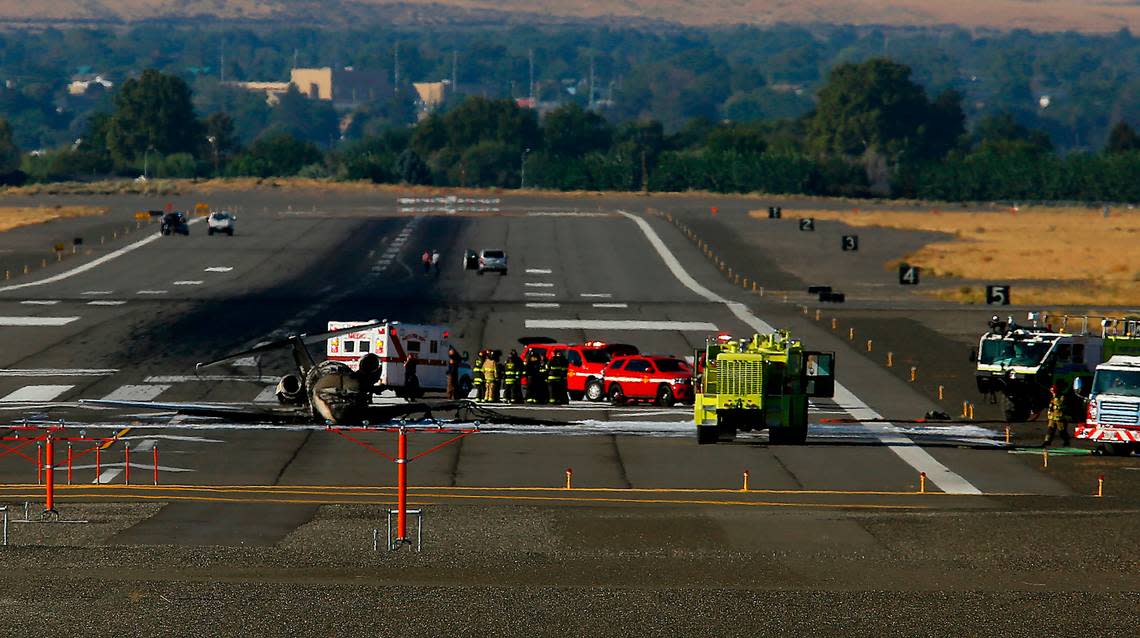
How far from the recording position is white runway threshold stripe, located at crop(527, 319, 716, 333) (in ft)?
293

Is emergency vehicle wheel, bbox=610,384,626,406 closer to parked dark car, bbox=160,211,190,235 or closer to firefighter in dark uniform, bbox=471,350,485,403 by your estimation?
firefighter in dark uniform, bbox=471,350,485,403

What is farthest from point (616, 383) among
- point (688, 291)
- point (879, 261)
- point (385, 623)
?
point (879, 261)

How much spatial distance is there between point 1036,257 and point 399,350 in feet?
294

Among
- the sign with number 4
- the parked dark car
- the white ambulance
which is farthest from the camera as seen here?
the parked dark car

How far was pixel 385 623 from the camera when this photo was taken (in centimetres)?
2931

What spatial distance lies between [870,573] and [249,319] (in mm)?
60997

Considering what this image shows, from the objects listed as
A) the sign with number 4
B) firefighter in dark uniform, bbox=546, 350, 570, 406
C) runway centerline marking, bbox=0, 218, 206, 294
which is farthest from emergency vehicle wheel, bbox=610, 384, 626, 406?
the sign with number 4

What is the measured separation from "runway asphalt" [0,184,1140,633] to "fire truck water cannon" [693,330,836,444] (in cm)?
71

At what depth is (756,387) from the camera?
50906mm

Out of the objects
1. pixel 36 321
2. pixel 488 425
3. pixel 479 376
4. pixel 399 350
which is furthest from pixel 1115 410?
pixel 36 321

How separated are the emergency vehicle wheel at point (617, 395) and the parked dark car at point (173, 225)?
9538cm

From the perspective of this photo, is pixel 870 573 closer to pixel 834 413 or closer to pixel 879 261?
pixel 834 413

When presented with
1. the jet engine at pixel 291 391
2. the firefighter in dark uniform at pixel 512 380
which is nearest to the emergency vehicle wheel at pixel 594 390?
the firefighter in dark uniform at pixel 512 380

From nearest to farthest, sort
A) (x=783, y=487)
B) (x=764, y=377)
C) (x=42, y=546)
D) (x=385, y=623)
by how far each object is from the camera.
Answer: (x=385, y=623)
(x=42, y=546)
(x=783, y=487)
(x=764, y=377)
